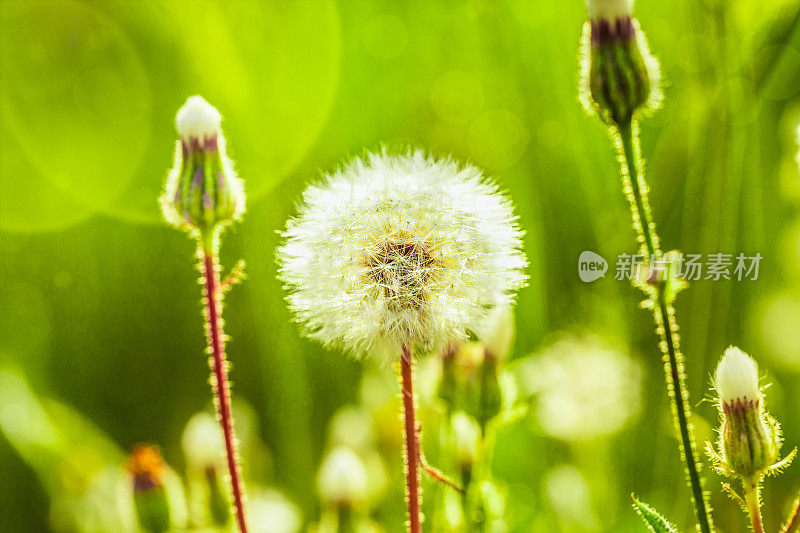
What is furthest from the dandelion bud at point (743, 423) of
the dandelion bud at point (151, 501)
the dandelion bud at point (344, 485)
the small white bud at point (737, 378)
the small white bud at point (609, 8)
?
the dandelion bud at point (151, 501)

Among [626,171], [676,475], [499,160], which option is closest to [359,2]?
[499,160]

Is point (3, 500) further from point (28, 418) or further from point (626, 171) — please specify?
point (626, 171)

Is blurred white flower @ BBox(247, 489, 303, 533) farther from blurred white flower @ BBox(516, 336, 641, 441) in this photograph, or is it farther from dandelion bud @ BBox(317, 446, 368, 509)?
blurred white flower @ BBox(516, 336, 641, 441)

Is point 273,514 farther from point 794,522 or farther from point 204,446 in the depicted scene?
point 794,522

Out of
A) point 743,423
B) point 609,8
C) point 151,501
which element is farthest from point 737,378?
point 151,501

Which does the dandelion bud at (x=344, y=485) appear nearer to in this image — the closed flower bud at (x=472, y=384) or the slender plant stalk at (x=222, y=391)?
the closed flower bud at (x=472, y=384)

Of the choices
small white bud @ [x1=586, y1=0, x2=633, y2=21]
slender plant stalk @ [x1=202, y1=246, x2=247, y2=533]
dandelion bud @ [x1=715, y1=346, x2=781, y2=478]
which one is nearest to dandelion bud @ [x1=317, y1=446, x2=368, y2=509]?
slender plant stalk @ [x1=202, y1=246, x2=247, y2=533]
